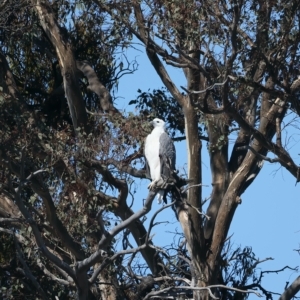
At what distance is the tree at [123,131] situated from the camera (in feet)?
30.1

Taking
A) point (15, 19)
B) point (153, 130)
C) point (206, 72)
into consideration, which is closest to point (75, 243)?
point (153, 130)

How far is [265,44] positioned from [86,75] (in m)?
3.32

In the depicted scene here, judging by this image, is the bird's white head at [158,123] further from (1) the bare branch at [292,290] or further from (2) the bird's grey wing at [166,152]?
(1) the bare branch at [292,290]

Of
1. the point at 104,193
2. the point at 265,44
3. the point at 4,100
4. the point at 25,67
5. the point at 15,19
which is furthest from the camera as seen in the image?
the point at 25,67

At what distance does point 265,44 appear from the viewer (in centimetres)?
918

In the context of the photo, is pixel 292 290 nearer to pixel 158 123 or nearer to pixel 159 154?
pixel 159 154

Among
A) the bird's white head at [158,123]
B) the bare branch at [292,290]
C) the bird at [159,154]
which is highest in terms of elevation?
the bird's white head at [158,123]

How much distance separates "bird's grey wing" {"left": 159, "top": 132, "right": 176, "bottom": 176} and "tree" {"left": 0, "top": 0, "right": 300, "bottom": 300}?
162 millimetres

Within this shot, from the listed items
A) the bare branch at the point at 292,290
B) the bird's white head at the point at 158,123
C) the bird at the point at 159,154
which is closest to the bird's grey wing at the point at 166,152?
the bird at the point at 159,154

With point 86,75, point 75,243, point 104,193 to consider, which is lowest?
point 75,243

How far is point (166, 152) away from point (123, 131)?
22.6 inches

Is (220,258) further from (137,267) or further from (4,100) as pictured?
(4,100)

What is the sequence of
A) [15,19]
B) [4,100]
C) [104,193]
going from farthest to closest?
[15,19], [104,193], [4,100]

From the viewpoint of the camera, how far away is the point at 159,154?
10.2 m
